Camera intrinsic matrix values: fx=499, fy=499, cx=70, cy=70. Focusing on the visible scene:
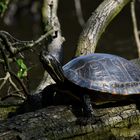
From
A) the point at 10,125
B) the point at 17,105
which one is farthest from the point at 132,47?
the point at 10,125

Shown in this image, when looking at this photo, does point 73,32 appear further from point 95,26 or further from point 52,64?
point 52,64

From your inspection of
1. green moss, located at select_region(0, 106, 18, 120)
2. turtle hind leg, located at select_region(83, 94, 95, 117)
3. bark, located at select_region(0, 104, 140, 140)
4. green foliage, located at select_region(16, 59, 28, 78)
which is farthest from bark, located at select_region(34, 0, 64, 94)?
bark, located at select_region(0, 104, 140, 140)

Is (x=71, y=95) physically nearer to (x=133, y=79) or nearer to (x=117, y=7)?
(x=133, y=79)

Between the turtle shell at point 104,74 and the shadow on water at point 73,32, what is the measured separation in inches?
146

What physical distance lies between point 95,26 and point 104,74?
1.75 m

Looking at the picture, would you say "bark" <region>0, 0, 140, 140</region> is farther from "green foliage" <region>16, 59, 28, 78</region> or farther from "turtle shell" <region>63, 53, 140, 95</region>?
"green foliage" <region>16, 59, 28, 78</region>

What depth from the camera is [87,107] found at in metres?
3.45

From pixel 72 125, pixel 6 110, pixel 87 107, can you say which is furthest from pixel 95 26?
pixel 72 125

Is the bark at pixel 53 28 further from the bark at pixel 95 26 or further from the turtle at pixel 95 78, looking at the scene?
the turtle at pixel 95 78

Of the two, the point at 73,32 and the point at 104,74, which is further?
the point at 73,32

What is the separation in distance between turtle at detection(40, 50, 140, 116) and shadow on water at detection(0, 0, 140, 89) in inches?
146

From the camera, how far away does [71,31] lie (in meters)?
13.8

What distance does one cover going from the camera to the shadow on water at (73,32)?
10444 millimetres

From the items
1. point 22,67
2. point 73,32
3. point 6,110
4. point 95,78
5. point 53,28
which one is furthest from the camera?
point 73,32
